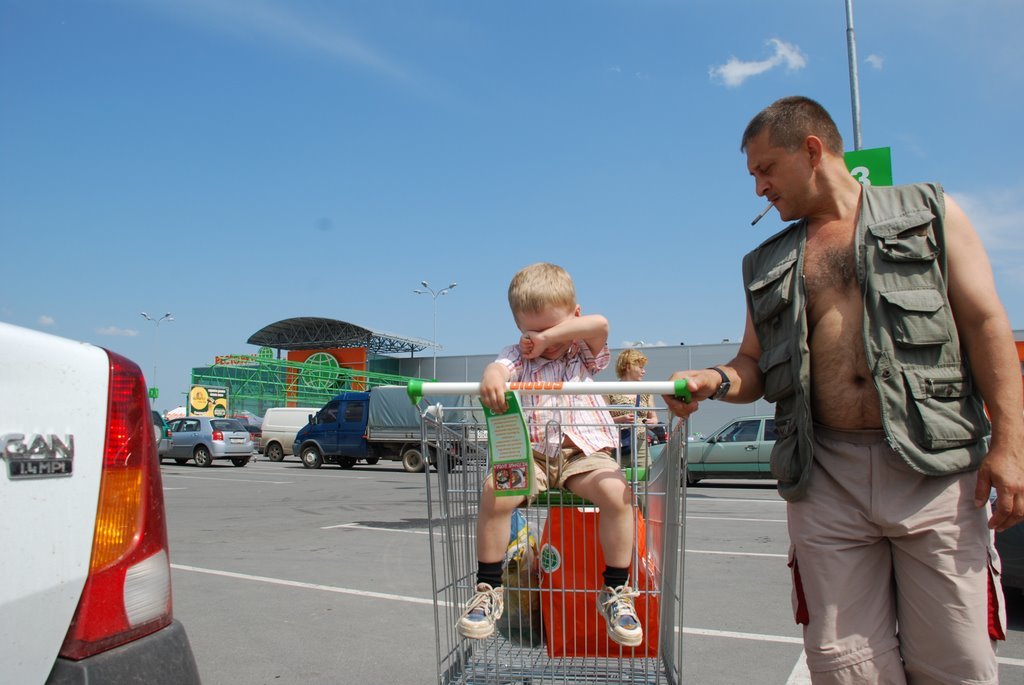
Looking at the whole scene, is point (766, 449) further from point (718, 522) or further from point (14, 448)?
point (14, 448)

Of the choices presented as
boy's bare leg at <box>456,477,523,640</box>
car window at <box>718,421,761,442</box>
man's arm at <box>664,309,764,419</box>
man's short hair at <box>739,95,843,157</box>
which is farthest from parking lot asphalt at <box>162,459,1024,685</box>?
car window at <box>718,421,761,442</box>

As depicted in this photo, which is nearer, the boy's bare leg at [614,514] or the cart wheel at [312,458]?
the boy's bare leg at [614,514]

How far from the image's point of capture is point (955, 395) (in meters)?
2.20

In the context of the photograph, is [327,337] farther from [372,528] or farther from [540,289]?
[540,289]

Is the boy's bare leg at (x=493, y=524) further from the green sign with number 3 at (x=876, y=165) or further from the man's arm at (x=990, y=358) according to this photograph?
the green sign with number 3 at (x=876, y=165)

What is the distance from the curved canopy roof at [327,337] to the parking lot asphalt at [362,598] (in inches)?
1747

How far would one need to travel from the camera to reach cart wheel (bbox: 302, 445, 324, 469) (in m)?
23.8

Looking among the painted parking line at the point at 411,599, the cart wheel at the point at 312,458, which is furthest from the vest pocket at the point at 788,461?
the cart wheel at the point at 312,458

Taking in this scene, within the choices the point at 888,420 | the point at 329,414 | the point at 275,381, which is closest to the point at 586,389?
the point at 888,420

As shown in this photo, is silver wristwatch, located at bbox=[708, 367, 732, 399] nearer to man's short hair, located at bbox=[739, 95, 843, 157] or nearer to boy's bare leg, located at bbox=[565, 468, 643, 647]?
boy's bare leg, located at bbox=[565, 468, 643, 647]

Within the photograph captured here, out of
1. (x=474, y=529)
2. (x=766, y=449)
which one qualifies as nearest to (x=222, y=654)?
(x=474, y=529)

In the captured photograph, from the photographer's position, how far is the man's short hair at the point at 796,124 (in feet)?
7.91

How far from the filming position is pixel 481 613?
2629 mm

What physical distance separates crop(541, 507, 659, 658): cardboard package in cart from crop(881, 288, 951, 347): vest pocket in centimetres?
107
